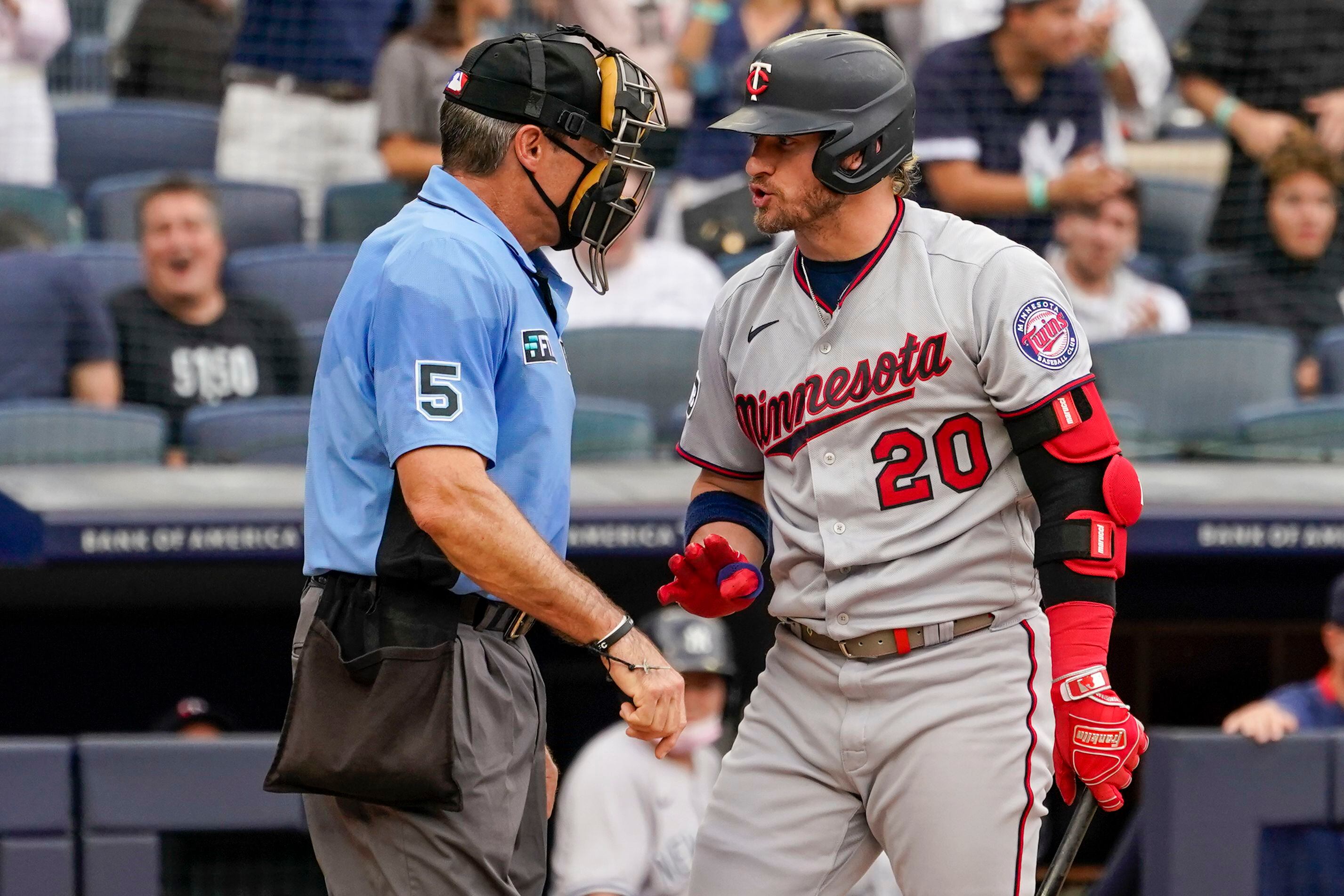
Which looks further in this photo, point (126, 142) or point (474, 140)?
point (126, 142)

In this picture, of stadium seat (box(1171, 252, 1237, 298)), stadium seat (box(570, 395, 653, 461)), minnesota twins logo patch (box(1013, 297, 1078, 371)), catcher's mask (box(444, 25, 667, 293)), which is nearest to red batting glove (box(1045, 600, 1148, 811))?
minnesota twins logo patch (box(1013, 297, 1078, 371))

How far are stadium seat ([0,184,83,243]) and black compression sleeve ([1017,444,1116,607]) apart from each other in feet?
15.0

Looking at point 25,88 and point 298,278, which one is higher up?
point 25,88

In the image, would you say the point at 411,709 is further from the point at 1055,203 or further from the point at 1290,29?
the point at 1290,29

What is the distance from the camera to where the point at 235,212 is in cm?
660

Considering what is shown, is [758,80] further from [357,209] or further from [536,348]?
[357,209]

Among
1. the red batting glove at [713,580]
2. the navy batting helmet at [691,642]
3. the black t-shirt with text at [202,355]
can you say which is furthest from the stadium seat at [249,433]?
the red batting glove at [713,580]

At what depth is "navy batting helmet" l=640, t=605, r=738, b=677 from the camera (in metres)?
4.43

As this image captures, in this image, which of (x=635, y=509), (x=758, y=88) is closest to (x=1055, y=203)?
(x=635, y=509)

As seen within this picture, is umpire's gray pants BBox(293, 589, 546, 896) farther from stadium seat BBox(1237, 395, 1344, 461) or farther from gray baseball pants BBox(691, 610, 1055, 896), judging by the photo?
stadium seat BBox(1237, 395, 1344, 461)

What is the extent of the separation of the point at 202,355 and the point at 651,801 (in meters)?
2.22

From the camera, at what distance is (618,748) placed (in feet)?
14.2

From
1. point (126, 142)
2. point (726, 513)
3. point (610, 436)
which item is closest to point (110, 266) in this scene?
point (126, 142)

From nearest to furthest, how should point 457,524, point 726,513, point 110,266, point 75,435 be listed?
point 457,524, point 726,513, point 75,435, point 110,266
